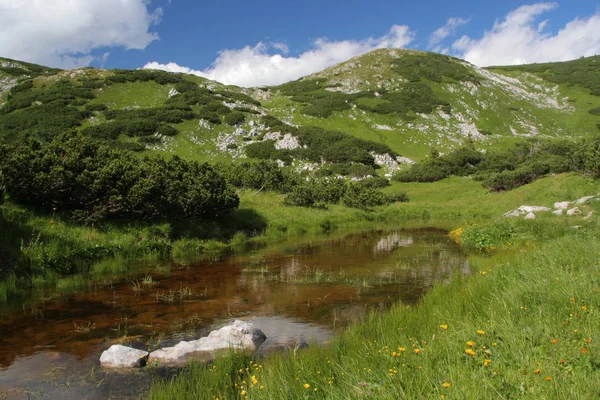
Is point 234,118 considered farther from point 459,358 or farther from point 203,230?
point 459,358

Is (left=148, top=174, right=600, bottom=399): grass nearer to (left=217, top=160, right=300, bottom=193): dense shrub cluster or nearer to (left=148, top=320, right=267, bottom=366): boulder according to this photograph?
(left=148, top=320, right=267, bottom=366): boulder

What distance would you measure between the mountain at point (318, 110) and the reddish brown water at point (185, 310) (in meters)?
29.8

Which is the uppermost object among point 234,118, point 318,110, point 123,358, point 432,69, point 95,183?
point 432,69

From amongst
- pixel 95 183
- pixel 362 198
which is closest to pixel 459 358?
pixel 95 183

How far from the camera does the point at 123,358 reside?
748cm

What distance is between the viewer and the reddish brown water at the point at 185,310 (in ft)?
23.8

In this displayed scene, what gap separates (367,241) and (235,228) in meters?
8.03

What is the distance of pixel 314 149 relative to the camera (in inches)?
2406

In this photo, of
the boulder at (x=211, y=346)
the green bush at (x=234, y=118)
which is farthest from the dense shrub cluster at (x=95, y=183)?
the green bush at (x=234, y=118)

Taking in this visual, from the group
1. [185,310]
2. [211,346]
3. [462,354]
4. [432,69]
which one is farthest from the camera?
[432,69]

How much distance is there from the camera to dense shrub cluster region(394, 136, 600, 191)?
141 feet

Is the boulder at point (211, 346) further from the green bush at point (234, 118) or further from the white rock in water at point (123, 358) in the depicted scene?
the green bush at point (234, 118)

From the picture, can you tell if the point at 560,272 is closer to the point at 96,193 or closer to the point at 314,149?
the point at 96,193

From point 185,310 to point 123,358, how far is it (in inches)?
140
